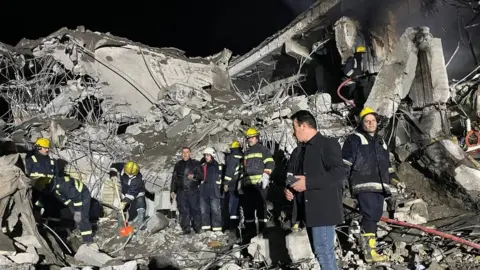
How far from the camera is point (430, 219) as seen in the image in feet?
18.4

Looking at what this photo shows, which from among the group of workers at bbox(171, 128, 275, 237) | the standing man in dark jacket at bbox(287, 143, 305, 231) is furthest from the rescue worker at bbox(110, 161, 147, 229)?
the standing man in dark jacket at bbox(287, 143, 305, 231)

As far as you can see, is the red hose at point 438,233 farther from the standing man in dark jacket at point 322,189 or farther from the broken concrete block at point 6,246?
the broken concrete block at point 6,246

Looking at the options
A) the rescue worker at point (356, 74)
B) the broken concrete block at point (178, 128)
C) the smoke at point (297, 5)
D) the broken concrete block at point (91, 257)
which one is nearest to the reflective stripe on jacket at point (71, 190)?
the broken concrete block at point (91, 257)

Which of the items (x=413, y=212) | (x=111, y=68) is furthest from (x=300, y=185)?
(x=111, y=68)

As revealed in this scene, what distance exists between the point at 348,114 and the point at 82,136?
19.4 ft

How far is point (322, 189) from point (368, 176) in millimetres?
1241

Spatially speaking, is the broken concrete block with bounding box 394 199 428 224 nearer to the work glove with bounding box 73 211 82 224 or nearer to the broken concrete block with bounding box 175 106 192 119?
the work glove with bounding box 73 211 82 224

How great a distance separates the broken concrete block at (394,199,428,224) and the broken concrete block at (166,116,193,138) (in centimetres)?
556

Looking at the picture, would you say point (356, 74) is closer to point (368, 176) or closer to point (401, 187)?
point (401, 187)

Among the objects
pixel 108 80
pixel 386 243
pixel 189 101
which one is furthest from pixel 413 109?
pixel 108 80

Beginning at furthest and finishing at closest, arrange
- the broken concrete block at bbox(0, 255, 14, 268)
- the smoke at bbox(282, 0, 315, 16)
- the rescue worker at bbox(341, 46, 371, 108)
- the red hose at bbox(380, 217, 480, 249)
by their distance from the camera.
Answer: the smoke at bbox(282, 0, 315, 16)
the rescue worker at bbox(341, 46, 371, 108)
the red hose at bbox(380, 217, 480, 249)
the broken concrete block at bbox(0, 255, 14, 268)

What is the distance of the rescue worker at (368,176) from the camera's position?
172 inches

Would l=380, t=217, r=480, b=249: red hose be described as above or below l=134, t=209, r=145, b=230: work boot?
below

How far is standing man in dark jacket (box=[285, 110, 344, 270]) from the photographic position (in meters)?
3.27
